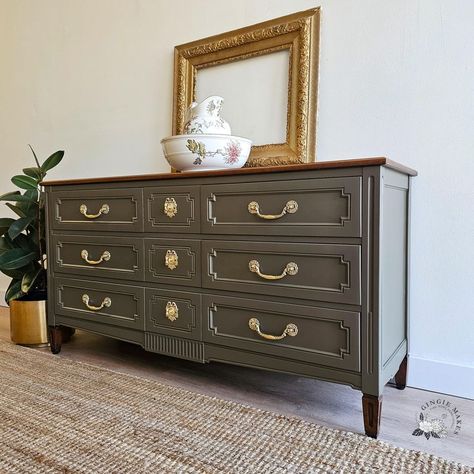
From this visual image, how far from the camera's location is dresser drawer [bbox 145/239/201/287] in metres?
1.59

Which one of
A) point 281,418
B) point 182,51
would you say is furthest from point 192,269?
point 182,51

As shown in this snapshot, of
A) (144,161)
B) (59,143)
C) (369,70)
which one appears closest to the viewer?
→ (369,70)

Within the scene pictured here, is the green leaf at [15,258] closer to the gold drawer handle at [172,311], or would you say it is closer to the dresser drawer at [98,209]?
the dresser drawer at [98,209]

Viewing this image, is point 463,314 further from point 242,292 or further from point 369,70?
point 369,70

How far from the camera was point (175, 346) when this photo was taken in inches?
65.2

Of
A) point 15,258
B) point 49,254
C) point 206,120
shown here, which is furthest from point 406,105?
point 15,258

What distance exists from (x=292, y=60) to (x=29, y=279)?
1544 millimetres

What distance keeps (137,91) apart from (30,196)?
768mm

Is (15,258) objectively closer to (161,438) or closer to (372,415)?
(161,438)

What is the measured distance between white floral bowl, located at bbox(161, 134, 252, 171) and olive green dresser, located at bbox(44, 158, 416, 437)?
3.9 inches

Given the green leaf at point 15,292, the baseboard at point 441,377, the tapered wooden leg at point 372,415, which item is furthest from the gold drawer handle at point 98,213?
the baseboard at point 441,377

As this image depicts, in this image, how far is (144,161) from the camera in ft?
7.79

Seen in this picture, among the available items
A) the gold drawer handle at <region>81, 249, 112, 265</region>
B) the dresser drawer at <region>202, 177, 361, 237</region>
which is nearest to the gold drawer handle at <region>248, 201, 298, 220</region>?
the dresser drawer at <region>202, 177, 361, 237</region>

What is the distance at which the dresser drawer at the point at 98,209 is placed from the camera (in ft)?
5.66
